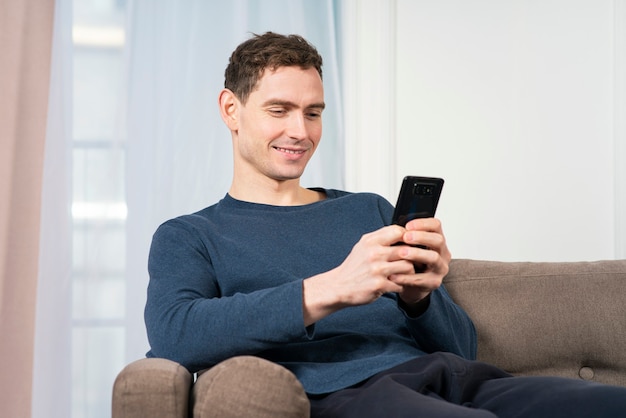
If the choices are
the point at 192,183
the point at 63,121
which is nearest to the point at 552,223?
the point at 192,183

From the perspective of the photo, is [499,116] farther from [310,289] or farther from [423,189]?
[310,289]

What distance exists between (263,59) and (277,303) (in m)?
0.66

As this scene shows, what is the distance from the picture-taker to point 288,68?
193 centimetres

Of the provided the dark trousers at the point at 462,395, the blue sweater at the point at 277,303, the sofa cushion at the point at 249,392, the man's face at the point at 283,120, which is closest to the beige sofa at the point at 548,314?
the blue sweater at the point at 277,303

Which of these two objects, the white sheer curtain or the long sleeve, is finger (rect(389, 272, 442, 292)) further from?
the white sheer curtain

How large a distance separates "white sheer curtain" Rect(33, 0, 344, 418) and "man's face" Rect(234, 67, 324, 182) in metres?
0.99

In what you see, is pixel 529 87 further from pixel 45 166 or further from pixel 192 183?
pixel 45 166

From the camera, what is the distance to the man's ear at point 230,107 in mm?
2020

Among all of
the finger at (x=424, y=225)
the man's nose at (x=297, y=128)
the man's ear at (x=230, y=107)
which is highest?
the man's ear at (x=230, y=107)

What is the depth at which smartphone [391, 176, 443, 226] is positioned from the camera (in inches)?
60.6

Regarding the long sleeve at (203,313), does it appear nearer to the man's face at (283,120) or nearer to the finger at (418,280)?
the finger at (418,280)

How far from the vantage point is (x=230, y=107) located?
2031 mm

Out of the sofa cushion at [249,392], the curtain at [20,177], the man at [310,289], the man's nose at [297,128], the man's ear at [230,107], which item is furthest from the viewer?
the curtain at [20,177]

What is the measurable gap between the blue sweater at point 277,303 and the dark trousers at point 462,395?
3.9 inches
